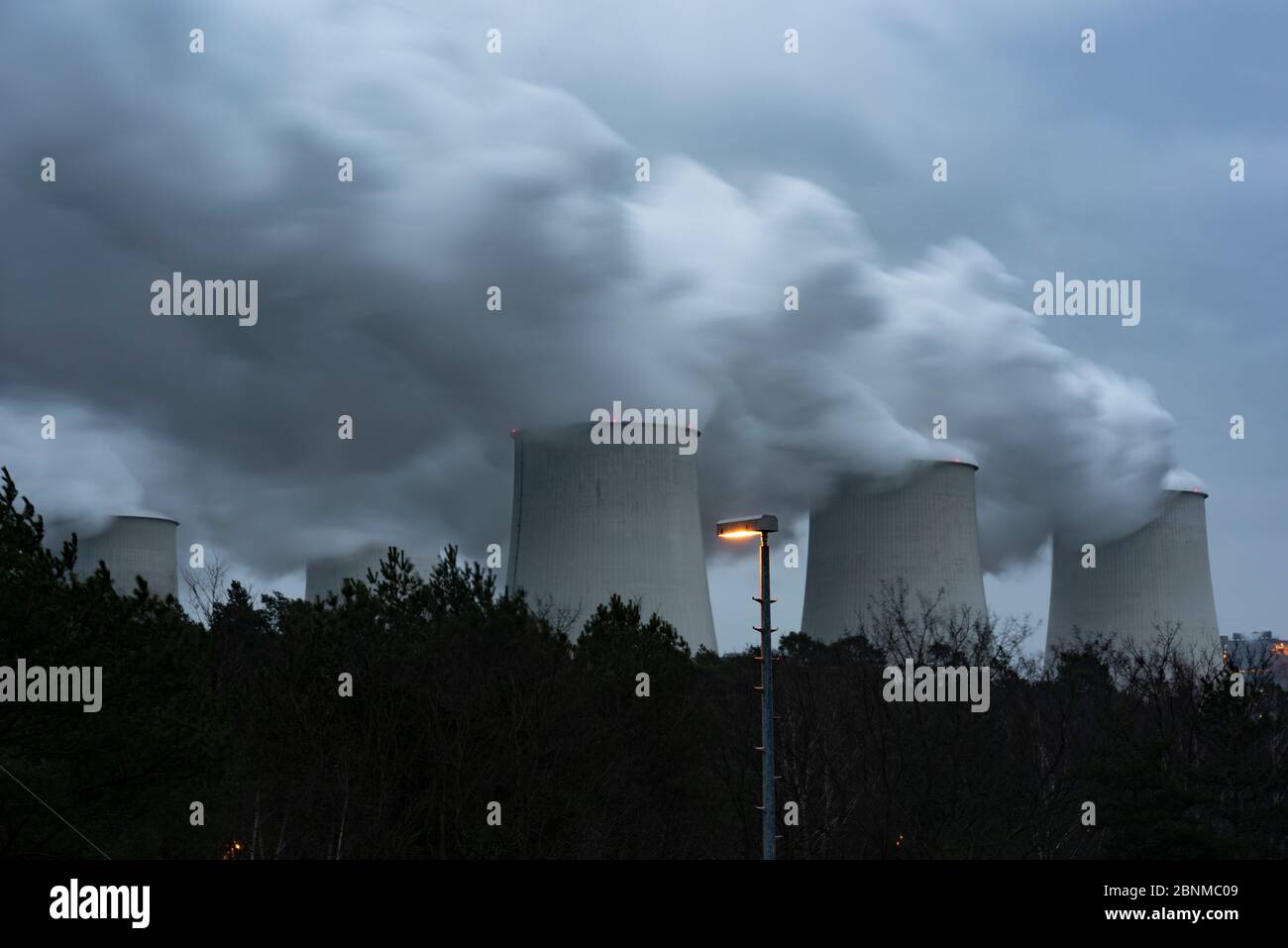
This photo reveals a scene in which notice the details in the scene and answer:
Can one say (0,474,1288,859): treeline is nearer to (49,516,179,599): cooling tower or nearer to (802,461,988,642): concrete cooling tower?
(802,461,988,642): concrete cooling tower

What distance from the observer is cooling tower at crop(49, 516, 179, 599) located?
41344 mm

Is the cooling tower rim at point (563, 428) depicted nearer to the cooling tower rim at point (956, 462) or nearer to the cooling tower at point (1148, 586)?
the cooling tower rim at point (956, 462)

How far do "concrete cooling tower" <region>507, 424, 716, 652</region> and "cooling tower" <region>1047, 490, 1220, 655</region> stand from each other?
15679mm

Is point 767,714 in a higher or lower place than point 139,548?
lower

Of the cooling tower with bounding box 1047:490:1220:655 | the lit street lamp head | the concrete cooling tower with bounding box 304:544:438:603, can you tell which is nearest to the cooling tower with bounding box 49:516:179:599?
the concrete cooling tower with bounding box 304:544:438:603

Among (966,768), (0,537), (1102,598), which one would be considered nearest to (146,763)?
(0,537)

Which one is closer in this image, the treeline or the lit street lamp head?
the lit street lamp head

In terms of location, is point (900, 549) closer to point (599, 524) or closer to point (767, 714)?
point (599, 524)

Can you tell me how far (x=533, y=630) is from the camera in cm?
2384

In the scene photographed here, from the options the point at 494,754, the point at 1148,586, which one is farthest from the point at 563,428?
the point at 1148,586

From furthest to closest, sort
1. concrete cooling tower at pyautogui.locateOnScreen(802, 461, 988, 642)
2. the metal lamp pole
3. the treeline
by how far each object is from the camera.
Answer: concrete cooling tower at pyautogui.locateOnScreen(802, 461, 988, 642)
the treeline
the metal lamp pole

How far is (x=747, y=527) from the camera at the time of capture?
33.8 ft

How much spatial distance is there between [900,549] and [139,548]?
69.2 feet
